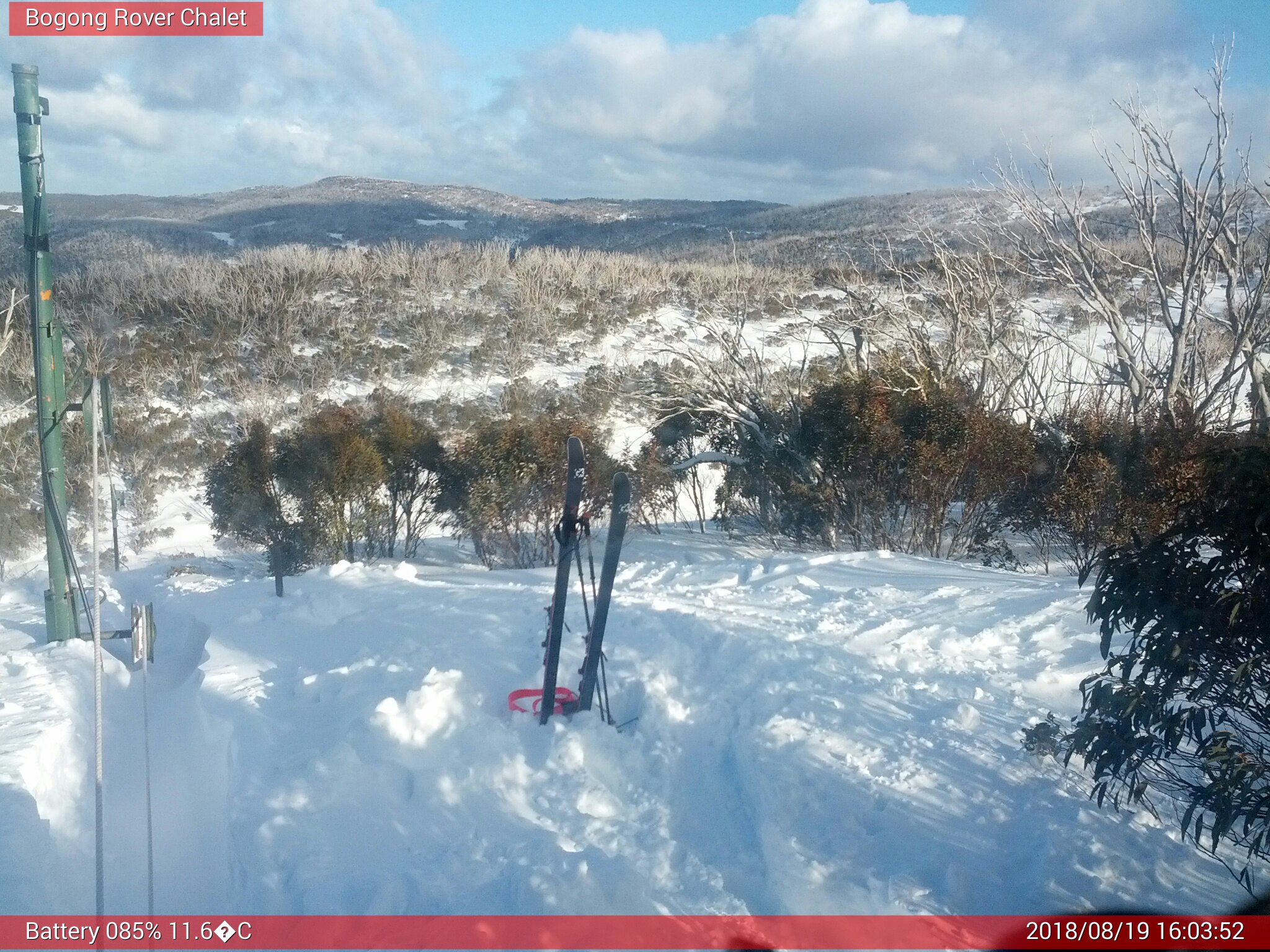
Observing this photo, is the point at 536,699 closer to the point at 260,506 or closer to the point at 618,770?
the point at 618,770

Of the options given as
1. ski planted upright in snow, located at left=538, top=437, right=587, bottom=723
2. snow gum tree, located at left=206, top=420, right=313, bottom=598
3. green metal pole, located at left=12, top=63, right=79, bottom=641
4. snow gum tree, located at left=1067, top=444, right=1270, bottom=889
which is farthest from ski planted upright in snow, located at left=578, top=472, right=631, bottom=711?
snow gum tree, located at left=206, top=420, right=313, bottom=598

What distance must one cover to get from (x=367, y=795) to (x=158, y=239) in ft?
156

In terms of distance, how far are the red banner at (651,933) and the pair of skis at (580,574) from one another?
5.79 feet

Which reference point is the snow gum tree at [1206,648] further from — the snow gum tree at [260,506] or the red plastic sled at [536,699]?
the snow gum tree at [260,506]

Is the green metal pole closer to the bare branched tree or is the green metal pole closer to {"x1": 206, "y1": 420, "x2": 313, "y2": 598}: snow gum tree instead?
{"x1": 206, "y1": 420, "x2": 313, "y2": 598}: snow gum tree

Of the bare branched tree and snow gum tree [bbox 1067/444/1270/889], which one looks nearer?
snow gum tree [bbox 1067/444/1270/889]

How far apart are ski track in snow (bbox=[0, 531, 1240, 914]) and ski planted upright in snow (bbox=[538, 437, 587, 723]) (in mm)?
258

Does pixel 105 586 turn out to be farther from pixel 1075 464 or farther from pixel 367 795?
pixel 1075 464

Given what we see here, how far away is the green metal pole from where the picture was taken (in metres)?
6.88

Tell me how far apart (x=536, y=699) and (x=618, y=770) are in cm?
92

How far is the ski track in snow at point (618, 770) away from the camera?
3.80m

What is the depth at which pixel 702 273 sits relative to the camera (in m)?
27.7

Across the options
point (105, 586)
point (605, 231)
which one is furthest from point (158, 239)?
point (105, 586)

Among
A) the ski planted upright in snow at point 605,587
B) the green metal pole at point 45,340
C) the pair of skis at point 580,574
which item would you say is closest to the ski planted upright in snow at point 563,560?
the pair of skis at point 580,574
